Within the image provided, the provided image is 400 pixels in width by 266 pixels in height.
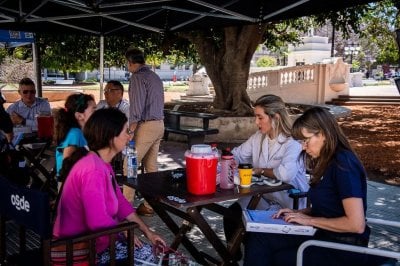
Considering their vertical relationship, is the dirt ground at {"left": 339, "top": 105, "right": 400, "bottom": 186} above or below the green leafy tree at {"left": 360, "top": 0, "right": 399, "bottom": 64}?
below

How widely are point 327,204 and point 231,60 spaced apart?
393 inches

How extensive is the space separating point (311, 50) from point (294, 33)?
25.4 m

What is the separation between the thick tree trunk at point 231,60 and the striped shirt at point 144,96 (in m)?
7.14

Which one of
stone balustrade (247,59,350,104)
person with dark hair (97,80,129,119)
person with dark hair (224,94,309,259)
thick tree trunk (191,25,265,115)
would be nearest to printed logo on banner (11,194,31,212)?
person with dark hair (224,94,309,259)

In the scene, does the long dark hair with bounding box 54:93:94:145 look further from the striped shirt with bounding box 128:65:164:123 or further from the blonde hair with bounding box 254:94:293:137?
the blonde hair with bounding box 254:94:293:137

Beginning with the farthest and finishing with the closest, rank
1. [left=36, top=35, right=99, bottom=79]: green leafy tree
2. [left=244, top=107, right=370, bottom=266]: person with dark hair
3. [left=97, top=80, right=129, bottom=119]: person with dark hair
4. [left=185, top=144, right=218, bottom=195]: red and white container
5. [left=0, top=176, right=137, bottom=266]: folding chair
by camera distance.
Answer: [left=36, top=35, right=99, bottom=79]: green leafy tree, [left=97, top=80, right=129, bottom=119]: person with dark hair, [left=185, top=144, right=218, bottom=195]: red and white container, [left=244, top=107, right=370, bottom=266]: person with dark hair, [left=0, top=176, right=137, bottom=266]: folding chair

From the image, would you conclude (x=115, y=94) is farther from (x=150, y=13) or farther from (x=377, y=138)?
(x=377, y=138)

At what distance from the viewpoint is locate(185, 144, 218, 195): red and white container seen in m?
2.67

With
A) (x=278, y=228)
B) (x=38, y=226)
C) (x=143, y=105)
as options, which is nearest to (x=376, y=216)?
(x=143, y=105)

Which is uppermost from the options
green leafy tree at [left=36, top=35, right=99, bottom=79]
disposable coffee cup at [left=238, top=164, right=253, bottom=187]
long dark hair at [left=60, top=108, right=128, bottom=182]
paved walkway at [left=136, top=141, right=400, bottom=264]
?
green leafy tree at [left=36, top=35, right=99, bottom=79]

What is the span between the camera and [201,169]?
2.73m

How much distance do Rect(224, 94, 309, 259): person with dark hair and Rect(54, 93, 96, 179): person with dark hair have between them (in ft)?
4.40

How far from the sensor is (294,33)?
16812 millimetres

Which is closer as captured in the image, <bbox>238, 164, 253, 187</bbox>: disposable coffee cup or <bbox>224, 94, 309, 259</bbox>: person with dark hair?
<bbox>238, 164, 253, 187</bbox>: disposable coffee cup
